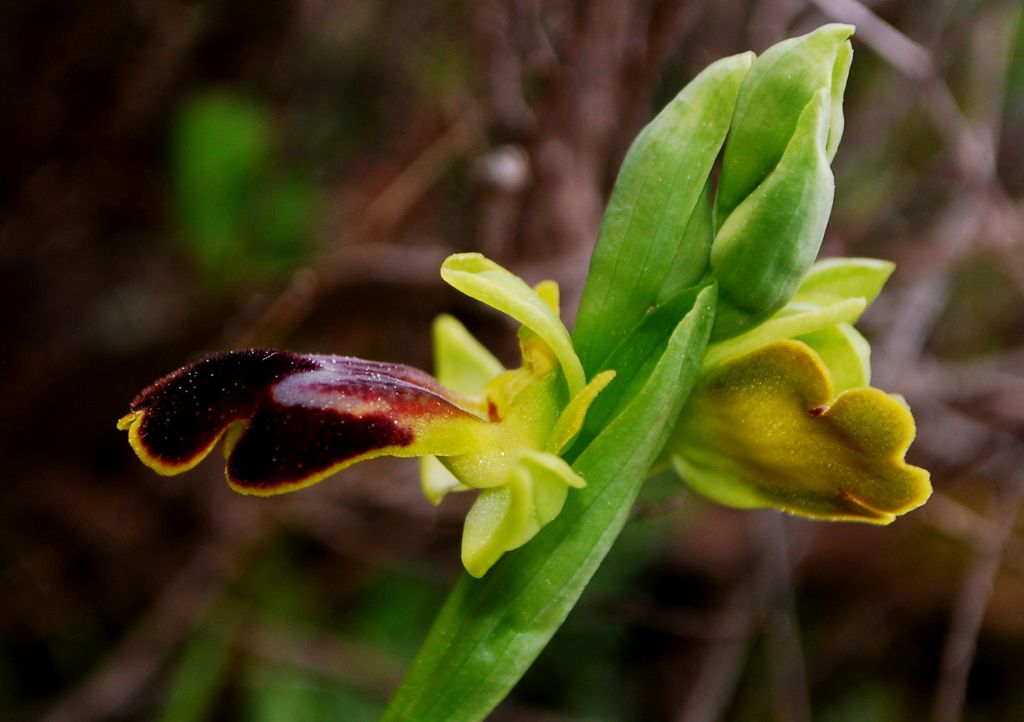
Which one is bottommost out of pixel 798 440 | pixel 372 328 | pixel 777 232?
pixel 372 328

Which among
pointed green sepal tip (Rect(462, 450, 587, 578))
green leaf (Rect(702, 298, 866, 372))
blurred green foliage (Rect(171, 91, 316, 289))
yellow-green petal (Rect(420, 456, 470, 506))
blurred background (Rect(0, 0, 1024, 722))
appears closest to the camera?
pointed green sepal tip (Rect(462, 450, 587, 578))

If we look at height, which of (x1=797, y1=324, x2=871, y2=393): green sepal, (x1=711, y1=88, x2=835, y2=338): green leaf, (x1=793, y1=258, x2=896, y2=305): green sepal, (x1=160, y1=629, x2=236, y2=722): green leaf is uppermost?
(x1=711, y1=88, x2=835, y2=338): green leaf

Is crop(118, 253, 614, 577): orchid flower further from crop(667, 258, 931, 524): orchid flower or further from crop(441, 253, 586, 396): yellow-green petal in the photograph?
crop(667, 258, 931, 524): orchid flower

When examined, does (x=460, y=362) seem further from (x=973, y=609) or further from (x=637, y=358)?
(x=973, y=609)

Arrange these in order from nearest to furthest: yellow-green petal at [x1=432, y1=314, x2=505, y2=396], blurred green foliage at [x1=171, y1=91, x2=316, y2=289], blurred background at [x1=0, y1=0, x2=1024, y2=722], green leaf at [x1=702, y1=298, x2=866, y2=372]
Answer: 1. green leaf at [x1=702, y1=298, x2=866, y2=372]
2. yellow-green petal at [x1=432, y1=314, x2=505, y2=396]
3. blurred background at [x1=0, y1=0, x2=1024, y2=722]
4. blurred green foliage at [x1=171, y1=91, x2=316, y2=289]

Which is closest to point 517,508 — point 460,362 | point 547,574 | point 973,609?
point 547,574

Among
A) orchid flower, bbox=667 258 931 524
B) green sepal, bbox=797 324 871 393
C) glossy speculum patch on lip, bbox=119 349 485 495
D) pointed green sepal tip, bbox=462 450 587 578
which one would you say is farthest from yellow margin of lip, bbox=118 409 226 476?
green sepal, bbox=797 324 871 393

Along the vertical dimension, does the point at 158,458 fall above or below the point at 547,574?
above
